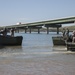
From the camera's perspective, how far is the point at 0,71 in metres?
14.0

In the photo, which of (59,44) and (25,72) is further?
(59,44)

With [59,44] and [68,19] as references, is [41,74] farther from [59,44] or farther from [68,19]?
[68,19]

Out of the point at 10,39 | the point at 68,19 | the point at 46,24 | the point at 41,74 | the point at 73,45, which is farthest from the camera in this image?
the point at 46,24

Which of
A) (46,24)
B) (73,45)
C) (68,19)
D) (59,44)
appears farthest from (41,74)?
(46,24)

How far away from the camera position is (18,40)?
35.7 metres

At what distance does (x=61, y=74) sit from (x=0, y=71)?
2.96m

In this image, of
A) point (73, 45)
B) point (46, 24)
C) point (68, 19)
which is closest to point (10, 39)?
point (73, 45)

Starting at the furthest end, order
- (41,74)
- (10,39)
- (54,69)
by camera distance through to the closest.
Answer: (10,39), (54,69), (41,74)

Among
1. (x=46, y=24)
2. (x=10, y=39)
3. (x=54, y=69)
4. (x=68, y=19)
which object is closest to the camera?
(x=54, y=69)

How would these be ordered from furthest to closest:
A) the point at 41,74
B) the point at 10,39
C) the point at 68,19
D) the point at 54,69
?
the point at 68,19 → the point at 10,39 → the point at 54,69 → the point at 41,74

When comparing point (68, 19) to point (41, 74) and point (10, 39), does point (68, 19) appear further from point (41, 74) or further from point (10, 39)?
point (41, 74)

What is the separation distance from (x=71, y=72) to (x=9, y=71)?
117 inches

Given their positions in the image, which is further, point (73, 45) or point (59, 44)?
point (59, 44)

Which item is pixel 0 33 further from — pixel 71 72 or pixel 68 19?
pixel 68 19
